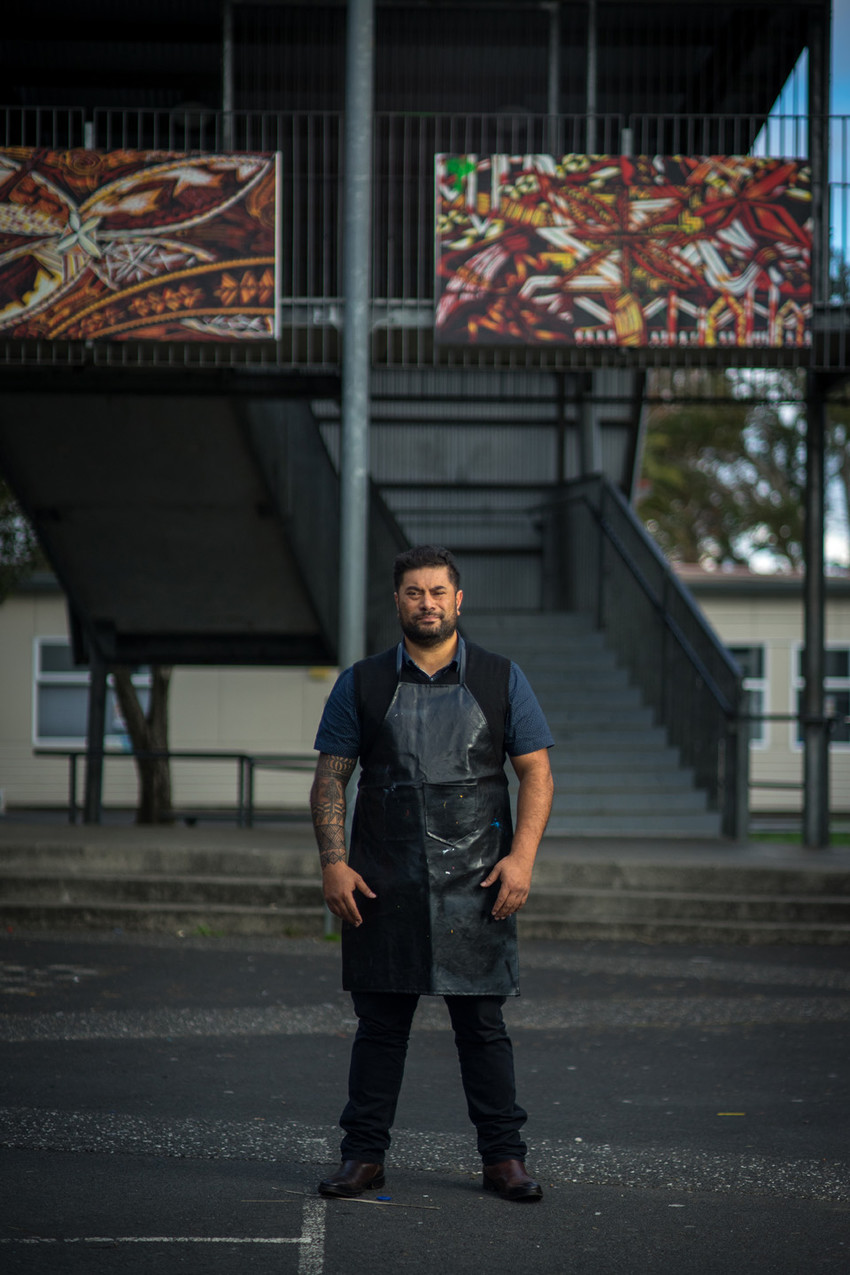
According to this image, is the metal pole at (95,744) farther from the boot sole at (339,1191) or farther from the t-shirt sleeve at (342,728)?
the boot sole at (339,1191)

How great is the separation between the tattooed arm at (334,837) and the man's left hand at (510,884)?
1.28ft

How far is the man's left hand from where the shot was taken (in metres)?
4.66

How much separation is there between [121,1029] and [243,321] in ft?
18.4

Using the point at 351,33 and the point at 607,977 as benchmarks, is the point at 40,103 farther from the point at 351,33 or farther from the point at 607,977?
the point at 607,977

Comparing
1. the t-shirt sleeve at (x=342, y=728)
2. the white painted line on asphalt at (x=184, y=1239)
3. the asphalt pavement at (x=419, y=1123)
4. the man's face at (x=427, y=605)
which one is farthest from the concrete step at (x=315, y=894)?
the white painted line on asphalt at (x=184, y=1239)

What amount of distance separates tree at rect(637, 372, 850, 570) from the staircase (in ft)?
76.1

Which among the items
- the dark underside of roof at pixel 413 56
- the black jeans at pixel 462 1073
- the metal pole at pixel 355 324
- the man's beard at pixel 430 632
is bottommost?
the black jeans at pixel 462 1073

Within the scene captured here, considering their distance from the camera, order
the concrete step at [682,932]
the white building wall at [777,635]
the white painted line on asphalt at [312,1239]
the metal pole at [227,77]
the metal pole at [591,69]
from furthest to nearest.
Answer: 1. the white building wall at [777,635]
2. the metal pole at [591,69]
3. the metal pole at [227,77]
4. the concrete step at [682,932]
5. the white painted line on asphalt at [312,1239]

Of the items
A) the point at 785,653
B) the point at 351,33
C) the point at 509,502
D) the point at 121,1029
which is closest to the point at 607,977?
the point at 121,1029

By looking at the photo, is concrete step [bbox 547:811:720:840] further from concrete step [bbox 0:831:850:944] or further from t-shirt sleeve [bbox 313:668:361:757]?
t-shirt sleeve [bbox 313:668:361:757]

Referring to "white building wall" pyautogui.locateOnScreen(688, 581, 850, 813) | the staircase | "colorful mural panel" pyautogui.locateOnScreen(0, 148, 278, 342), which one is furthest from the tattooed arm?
"white building wall" pyautogui.locateOnScreen(688, 581, 850, 813)

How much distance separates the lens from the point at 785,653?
24.3 m

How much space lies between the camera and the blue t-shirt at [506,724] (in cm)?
482

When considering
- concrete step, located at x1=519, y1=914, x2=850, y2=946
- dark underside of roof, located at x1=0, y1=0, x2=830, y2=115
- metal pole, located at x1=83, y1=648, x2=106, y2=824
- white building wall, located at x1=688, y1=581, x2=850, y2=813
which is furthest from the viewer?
white building wall, located at x1=688, y1=581, x2=850, y2=813
